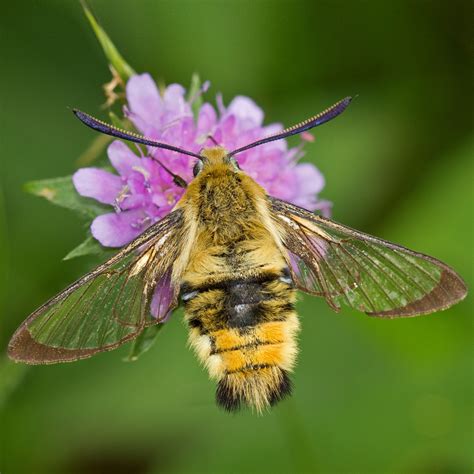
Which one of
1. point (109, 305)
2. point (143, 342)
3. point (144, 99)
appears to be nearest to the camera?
point (109, 305)

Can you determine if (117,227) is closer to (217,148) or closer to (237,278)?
(217,148)

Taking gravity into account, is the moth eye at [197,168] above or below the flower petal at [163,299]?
above

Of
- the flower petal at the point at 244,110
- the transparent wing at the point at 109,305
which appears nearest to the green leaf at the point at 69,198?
the transparent wing at the point at 109,305

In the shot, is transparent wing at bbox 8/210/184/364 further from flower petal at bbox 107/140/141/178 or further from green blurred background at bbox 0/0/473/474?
green blurred background at bbox 0/0/473/474

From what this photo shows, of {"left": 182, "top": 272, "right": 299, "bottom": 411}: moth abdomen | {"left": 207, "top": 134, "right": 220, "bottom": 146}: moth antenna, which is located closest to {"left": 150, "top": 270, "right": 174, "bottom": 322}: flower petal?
{"left": 182, "top": 272, "right": 299, "bottom": 411}: moth abdomen

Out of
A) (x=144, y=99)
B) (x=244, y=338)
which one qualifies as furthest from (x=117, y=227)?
(x=244, y=338)

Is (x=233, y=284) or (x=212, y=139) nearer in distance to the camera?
(x=233, y=284)

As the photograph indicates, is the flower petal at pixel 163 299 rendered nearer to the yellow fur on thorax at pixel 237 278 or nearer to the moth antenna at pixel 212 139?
the yellow fur on thorax at pixel 237 278
